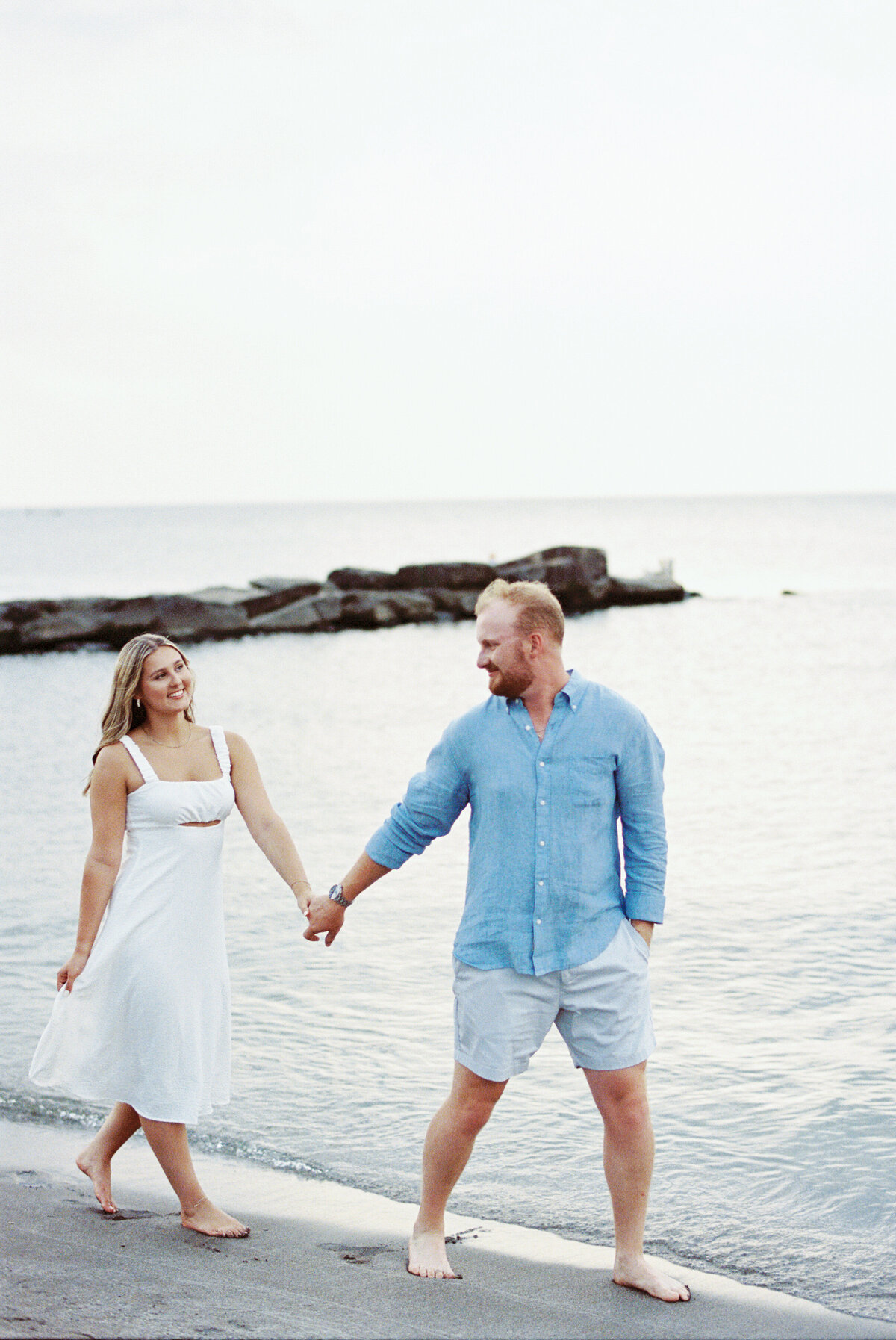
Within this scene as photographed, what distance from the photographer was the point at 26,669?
2594cm

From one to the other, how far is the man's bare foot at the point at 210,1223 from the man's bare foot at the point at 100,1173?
272 millimetres

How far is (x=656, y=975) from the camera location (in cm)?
712

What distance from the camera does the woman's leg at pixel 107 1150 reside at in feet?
13.4

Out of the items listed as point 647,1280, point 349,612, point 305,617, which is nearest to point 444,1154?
point 647,1280

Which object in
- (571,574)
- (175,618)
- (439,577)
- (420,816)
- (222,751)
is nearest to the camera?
(420,816)

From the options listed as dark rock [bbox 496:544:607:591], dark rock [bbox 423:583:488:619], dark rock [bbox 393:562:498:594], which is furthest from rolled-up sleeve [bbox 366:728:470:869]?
dark rock [bbox 393:562:498:594]

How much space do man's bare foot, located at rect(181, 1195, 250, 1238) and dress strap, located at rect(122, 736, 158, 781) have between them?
47.7 inches

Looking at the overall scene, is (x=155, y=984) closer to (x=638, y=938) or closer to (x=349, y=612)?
(x=638, y=938)

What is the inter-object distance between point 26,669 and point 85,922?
23110mm

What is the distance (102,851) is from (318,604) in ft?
101

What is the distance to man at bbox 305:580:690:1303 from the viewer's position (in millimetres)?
3398

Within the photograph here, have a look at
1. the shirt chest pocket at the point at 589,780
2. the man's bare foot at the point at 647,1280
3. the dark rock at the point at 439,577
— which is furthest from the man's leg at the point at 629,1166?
the dark rock at the point at 439,577

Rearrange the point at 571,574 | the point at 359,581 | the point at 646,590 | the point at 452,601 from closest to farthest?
the point at 452,601 → the point at 359,581 → the point at 571,574 → the point at 646,590

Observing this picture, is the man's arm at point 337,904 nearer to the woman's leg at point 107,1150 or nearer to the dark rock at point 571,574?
the woman's leg at point 107,1150
